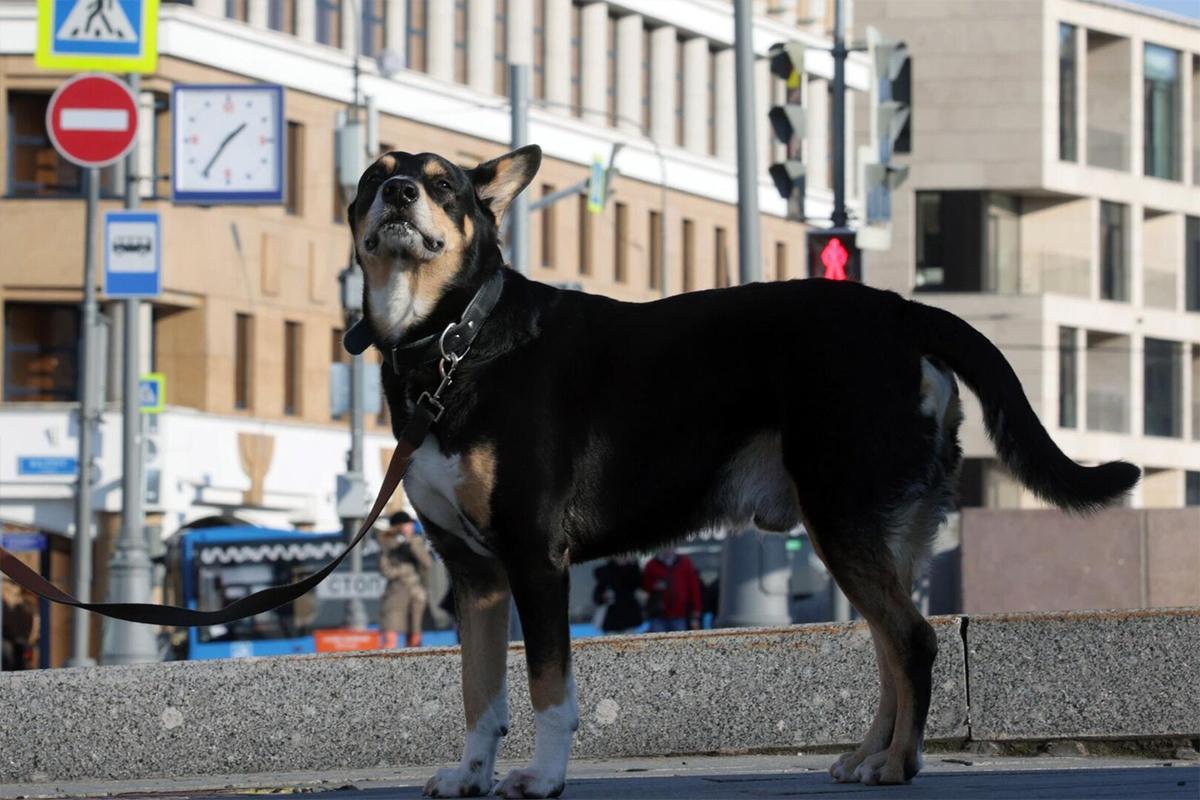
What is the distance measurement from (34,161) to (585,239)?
1670 cm

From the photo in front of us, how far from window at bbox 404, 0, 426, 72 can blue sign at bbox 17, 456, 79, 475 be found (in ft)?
45.8

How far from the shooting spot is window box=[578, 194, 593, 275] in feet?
208

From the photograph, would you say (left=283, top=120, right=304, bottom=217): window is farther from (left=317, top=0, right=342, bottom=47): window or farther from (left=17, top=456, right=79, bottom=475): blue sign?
(left=17, top=456, right=79, bottom=475): blue sign

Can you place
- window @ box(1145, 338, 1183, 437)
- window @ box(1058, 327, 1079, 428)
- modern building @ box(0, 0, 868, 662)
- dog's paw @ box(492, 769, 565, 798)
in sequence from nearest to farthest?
dog's paw @ box(492, 769, 565, 798) < modern building @ box(0, 0, 868, 662) < window @ box(1058, 327, 1079, 428) < window @ box(1145, 338, 1183, 437)

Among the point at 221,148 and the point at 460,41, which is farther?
the point at 460,41

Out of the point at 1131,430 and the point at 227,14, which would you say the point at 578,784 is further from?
the point at 1131,430

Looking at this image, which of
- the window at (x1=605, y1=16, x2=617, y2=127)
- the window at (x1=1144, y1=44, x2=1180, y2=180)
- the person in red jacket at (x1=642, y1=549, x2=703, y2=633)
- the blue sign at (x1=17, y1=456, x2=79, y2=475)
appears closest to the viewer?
the person in red jacket at (x1=642, y1=549, x2=703, y2=633)

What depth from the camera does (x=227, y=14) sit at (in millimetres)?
52469

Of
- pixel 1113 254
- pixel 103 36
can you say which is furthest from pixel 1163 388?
pixel 103 36

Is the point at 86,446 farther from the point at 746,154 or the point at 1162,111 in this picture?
the point at 1162,111

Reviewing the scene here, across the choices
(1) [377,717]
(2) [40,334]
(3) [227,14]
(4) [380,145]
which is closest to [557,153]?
(4) [380,145]

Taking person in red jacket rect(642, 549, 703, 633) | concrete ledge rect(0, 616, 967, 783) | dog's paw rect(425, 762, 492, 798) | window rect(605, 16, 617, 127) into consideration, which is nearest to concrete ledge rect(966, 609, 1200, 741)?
concrete ledge rect(0, 616, 967, 783)

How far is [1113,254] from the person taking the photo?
237 ft

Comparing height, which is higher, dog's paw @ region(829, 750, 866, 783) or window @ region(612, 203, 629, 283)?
window @ region(612, 203, 629, 283)
